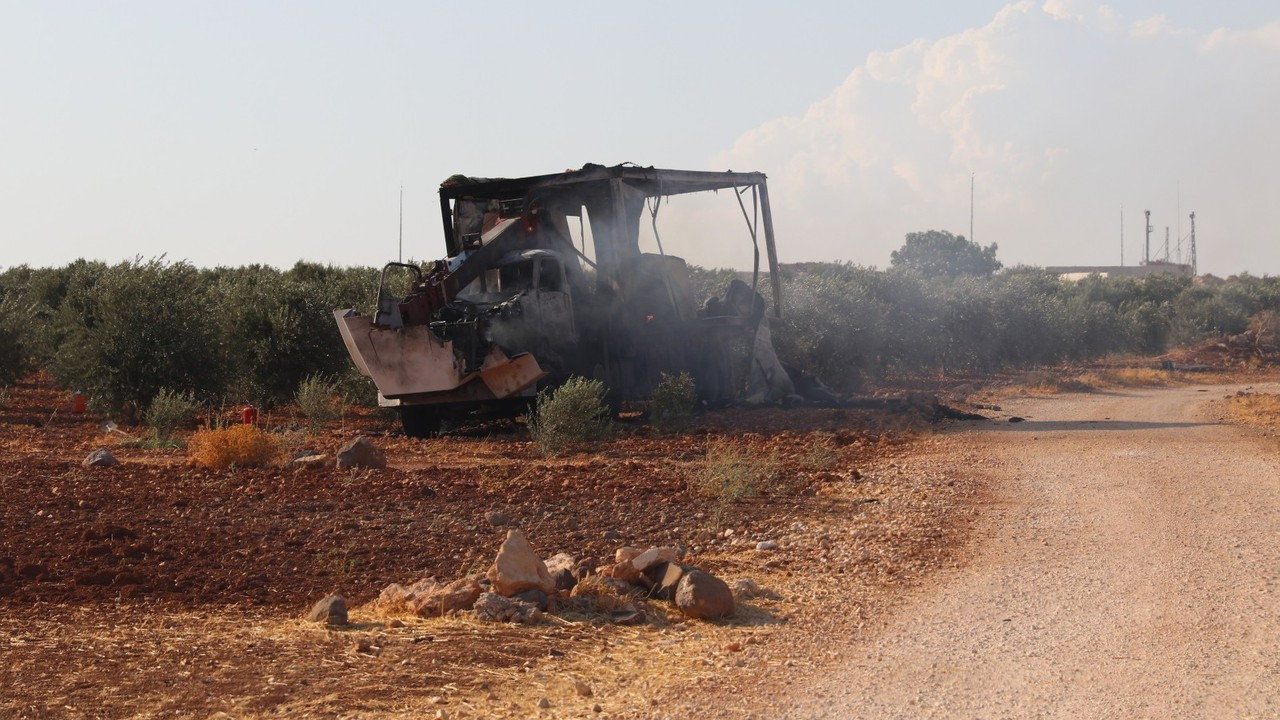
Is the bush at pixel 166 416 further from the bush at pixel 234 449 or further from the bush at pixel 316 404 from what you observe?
the bush at pixel 234 449

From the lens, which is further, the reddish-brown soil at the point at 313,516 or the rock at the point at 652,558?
the reddish-brown soil at the point at 313,516

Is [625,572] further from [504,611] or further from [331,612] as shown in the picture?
[331,612]

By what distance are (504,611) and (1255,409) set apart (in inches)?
688

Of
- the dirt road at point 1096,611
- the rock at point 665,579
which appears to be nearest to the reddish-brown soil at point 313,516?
the rock at point 665,579

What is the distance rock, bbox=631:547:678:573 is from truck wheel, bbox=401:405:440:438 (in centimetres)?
940

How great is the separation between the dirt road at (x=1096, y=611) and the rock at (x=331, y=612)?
8.02 feet

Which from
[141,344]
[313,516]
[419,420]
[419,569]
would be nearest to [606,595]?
[419,569]

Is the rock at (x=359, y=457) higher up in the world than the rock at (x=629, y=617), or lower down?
higher up

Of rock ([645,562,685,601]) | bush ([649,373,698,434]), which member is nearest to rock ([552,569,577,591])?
rock ([645,562,685,601])

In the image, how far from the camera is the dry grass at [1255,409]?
18109 mm

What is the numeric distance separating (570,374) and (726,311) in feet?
11.3

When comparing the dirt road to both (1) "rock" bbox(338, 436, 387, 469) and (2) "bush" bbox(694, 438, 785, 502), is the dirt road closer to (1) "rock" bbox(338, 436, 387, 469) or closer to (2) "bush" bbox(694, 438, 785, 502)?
(2) "bush" bbox(694, 438, 785, 502)

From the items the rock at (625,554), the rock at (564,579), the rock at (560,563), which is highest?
the rock at (625,554)

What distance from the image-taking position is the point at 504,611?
21.6 ft
